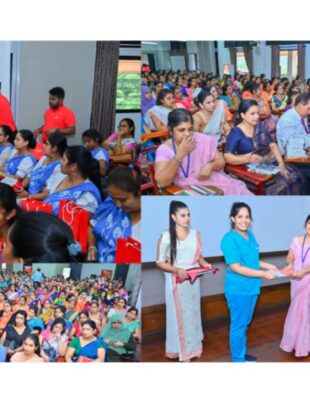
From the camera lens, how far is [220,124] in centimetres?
268

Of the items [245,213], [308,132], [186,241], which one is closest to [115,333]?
[186,241]

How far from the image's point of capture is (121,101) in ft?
8.86

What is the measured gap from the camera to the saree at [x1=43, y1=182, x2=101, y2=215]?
268cm

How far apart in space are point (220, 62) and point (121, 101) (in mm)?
517

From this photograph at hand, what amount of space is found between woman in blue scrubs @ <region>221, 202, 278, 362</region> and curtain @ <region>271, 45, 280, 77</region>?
666 millimetres

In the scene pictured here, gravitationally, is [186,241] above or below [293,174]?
below

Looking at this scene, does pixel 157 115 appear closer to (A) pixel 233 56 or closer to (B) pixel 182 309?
(A) pixel 233 56

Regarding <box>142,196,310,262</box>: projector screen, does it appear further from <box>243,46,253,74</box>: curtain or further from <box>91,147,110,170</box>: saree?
<box>243,46,253,74</box>: curtain

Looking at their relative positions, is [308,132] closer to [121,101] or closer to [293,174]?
[293,174]

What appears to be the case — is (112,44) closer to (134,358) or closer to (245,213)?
(245,213)

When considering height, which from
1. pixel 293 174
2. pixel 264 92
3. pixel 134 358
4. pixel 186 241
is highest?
pixel 264 92

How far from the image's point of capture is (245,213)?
2.64 meters

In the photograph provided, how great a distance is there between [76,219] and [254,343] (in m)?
1.05

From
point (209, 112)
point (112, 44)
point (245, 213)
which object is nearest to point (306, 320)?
point (245, 213)
